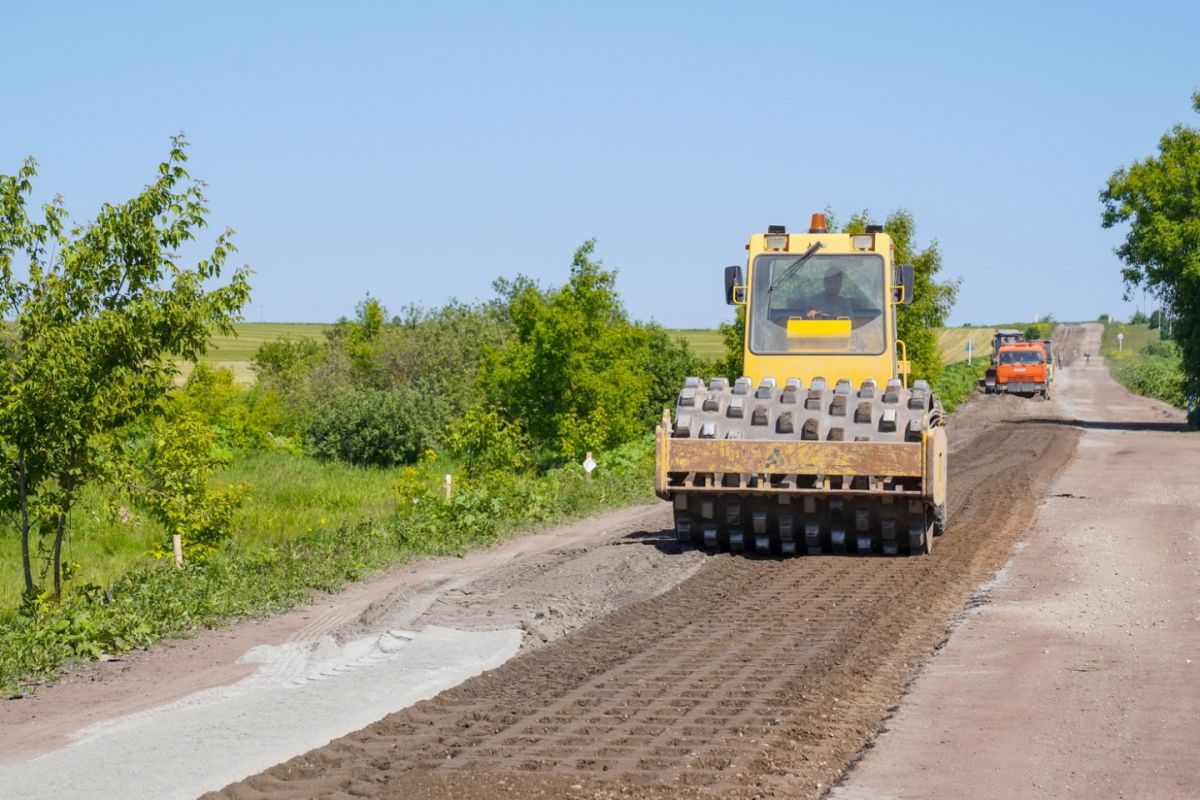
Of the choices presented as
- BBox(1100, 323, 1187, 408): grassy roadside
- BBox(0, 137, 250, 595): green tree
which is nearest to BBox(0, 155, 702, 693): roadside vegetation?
BBox(0, 137, 250, 595): green tree

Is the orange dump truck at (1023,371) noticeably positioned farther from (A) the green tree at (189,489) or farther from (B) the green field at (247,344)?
(B) the green field at (247,344)

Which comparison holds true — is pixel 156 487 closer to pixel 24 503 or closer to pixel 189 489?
pixel 189 489

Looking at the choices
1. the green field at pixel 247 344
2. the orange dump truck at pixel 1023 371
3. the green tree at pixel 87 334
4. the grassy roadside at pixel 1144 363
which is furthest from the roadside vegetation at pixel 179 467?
the green field at pixel 247 344

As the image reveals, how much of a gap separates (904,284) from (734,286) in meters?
1.88

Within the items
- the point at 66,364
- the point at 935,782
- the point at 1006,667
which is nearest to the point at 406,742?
the point at 935,782

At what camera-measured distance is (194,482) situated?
67.2 ft

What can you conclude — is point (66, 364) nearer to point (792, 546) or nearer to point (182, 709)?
point (182, 709)

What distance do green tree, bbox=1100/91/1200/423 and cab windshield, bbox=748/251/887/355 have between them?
80.8 ft

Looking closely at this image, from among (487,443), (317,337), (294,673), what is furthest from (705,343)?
(294,673)

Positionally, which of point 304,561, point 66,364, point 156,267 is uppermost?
point 156,267

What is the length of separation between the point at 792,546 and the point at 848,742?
7.18 m

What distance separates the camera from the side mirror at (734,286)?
16094mm

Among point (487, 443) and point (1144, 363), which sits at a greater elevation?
point (1144, 363)

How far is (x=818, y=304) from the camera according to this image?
16.5 meters
